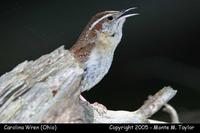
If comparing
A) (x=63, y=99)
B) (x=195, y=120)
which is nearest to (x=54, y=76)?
(x=63, y=99)

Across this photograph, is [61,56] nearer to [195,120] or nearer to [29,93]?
[29,93]

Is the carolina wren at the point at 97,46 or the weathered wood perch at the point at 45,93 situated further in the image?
the carolina wren at the point at 97,46
